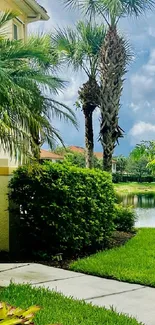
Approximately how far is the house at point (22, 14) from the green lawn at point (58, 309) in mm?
9239

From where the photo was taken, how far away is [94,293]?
263 inches

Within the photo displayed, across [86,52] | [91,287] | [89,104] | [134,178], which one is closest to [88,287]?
[91,287]

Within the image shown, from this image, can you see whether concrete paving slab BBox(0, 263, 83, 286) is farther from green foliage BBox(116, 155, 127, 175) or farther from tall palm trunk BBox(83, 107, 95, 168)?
green foliage BBox(116, 155, 127, 175)

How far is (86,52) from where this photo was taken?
24.2 metres

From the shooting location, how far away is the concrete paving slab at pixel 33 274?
24.4 feet

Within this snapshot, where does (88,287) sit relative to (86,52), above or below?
below

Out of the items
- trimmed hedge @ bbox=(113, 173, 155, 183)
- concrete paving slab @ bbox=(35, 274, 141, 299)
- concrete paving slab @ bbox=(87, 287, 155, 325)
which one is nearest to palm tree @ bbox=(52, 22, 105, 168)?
concrete paving slab @ bbox=(35, 274, 141, 299)

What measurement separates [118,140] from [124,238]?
33.2ft

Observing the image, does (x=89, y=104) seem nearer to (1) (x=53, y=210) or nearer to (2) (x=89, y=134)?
(2) (x=89, y=134)

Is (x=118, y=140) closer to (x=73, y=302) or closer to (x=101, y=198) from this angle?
(x=101, y=198)

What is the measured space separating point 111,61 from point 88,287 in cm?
1639

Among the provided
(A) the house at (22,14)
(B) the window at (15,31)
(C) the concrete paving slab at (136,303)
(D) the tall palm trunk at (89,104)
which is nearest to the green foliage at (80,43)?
(D) the tall palm trunk at (89,104)

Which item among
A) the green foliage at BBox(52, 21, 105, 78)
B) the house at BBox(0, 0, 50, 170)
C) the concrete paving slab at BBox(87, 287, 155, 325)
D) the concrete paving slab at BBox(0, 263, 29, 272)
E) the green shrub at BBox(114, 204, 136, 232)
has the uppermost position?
the green foliage at BBox(52, 21, 105, 78)

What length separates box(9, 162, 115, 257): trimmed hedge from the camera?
9422mm
